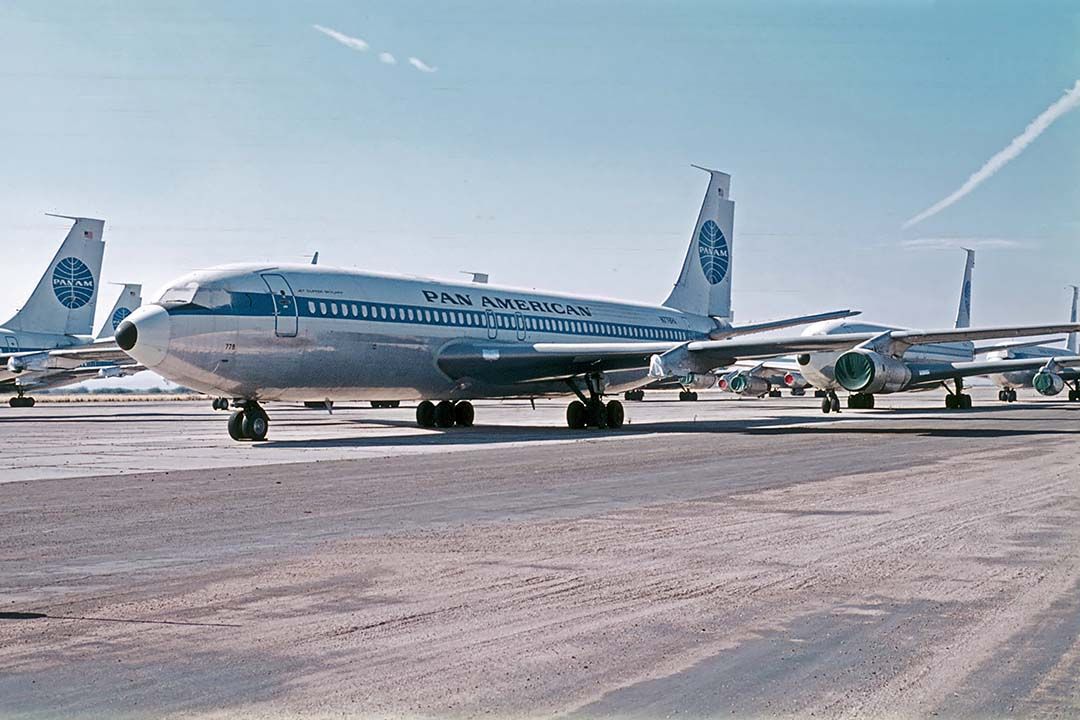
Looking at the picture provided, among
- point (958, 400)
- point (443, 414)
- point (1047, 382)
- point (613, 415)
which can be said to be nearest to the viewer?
point (613, 415)

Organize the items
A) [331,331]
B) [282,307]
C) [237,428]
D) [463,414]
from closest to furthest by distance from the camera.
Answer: [237,428] → [282,307] → [331,331] → [463,414]

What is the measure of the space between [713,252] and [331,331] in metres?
19.9

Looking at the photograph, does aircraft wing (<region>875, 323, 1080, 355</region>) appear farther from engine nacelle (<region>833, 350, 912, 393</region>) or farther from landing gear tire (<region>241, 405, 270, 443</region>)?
landing gear tire (<region>241, 405, 270, 443</region>)

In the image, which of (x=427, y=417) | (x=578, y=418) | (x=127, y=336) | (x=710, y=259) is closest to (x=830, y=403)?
(x=710, y=259)

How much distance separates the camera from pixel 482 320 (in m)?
31.3

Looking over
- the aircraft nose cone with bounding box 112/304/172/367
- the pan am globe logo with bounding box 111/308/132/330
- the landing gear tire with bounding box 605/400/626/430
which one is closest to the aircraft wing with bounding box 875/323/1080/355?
the landing gear tire with bounding box 605/400/626/430

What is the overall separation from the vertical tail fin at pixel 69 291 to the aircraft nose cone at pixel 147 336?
3602cm

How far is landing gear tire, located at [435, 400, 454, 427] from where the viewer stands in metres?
32.2

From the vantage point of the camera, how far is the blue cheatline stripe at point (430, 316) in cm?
2420

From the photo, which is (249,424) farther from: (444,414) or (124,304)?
(124,304)

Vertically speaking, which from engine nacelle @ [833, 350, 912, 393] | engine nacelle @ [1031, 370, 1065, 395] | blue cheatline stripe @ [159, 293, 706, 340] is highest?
engine nacelle @ [1031, 370, 1065, 395]

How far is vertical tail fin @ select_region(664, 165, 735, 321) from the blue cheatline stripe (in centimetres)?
180

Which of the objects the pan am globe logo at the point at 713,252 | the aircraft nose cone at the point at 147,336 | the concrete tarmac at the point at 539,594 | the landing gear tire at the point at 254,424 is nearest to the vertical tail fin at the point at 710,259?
the pan am globe logo at the point at 713,252

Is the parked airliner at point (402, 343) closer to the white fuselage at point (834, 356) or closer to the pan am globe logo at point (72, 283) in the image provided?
the white fuselage at point (834, 356)
